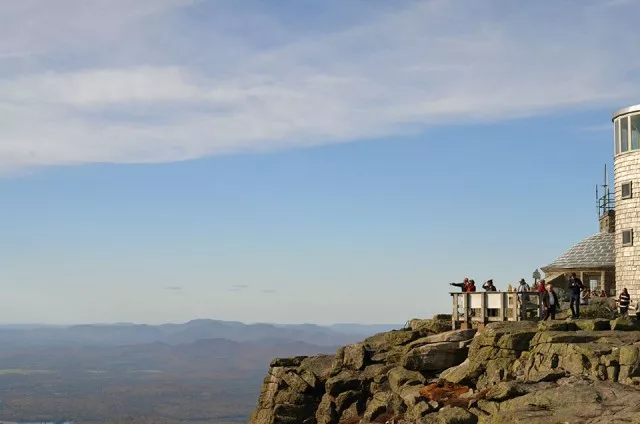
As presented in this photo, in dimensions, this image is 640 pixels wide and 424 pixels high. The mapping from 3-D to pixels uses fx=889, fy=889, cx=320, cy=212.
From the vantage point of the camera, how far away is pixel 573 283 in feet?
141

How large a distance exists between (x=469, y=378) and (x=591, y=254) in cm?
3015

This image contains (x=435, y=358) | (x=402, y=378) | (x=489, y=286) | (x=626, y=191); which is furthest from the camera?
(x=626, y=191)

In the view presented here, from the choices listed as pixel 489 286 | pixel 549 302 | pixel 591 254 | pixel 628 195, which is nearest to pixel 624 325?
pixel 549 302

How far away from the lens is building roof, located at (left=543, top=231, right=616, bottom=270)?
6341 cm

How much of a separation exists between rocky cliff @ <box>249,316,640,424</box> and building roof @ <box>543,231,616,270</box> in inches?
790

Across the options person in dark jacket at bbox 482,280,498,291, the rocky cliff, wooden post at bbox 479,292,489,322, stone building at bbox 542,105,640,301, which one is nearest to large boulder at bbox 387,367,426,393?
the rocky cliff

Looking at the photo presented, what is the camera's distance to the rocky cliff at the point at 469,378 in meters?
31.1

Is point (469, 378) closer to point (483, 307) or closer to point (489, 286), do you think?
point (483, 307)

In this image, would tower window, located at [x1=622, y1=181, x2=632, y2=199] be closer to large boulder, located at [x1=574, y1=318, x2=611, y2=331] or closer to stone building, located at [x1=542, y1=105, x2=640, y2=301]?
stone building, located at [x1=542, y1=105, x2=640, y2=301]

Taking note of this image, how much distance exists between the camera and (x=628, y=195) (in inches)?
1971

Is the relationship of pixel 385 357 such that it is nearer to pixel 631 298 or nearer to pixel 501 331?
pixel 501 331

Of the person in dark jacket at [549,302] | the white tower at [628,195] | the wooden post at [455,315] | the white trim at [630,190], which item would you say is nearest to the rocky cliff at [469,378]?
the wooden post at [455,315]

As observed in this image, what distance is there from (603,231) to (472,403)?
135 feet

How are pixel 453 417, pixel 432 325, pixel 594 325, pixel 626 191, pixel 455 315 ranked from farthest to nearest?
pixel 626 191 < pixel 432 325 < pixel 455 315 < pixel 594 325 < pixel 453 417
